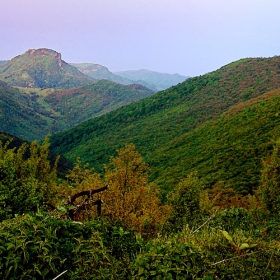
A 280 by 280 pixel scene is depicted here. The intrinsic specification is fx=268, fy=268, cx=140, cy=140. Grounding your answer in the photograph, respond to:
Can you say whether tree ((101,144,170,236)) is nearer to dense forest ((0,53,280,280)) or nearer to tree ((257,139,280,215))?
dense forest ((0,53,280,280))

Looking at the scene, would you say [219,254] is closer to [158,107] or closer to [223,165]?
[223,165]

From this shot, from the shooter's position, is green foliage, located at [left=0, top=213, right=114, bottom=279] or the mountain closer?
green foliage, located at [left=0, top=213, right=114, bottom=279]

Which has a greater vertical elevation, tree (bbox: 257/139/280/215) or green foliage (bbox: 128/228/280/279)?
green foliage (bbox: 128/228/280/279)

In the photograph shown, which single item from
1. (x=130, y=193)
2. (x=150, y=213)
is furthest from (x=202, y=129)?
(x=150, y=213)

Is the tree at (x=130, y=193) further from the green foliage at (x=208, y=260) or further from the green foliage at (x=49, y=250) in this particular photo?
the green foliage at (x=49, y=250)

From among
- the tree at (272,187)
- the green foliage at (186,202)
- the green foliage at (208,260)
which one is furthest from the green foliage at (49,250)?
the tree at (272,187)

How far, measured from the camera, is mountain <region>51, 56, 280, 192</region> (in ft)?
158

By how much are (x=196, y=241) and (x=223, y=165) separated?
4434 centimetres

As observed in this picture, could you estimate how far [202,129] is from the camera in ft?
258

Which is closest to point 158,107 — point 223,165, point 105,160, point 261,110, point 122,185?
point 105,160

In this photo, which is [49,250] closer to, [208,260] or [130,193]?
[208,260]

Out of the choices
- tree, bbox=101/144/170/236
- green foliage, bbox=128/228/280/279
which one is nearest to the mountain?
tree, bbox=101/144/170/236

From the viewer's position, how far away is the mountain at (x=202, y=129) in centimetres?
4822

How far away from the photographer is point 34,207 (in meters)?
9.36
